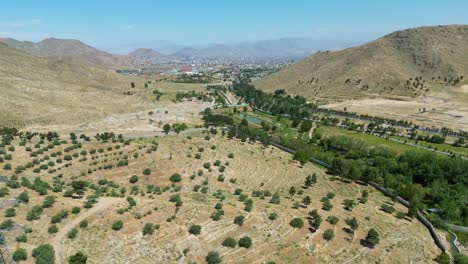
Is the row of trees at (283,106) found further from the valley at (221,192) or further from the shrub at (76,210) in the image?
the shrub at (76,210)

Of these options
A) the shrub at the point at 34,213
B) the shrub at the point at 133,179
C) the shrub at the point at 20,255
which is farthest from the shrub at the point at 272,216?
the shrub at the point at 133,179

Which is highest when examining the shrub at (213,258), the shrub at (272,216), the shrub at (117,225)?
the shrub at (117,225)

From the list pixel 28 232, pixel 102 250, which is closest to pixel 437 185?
pixel 102 250

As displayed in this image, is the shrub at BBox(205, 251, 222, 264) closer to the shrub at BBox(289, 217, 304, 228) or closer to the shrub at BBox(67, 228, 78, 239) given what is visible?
the shrub at BBox(289, 217, 304, 228)

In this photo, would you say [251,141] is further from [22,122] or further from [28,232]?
[22,122]

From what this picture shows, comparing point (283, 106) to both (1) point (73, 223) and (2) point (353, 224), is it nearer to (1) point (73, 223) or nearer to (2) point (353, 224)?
(2) point (353, 224)

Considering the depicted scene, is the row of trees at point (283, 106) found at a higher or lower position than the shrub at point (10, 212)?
lower

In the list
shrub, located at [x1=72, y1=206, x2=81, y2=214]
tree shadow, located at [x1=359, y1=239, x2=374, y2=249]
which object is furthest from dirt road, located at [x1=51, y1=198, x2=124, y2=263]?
tree shadow, located at [x1=359, y1=239, x2=374, y2=249]
